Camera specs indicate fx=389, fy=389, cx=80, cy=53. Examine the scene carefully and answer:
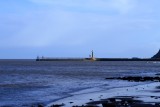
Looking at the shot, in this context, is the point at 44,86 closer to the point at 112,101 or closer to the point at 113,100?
the point at 113,100

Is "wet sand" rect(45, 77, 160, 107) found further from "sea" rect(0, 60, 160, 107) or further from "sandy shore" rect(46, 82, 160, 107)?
"sea" rect(0, 60, 160, 107)

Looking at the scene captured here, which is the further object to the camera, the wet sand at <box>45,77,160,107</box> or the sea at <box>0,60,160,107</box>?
the sea at <box>0,60,160,107</box>

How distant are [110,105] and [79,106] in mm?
2083

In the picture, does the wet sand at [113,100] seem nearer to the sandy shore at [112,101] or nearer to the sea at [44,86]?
the sandy shore at [112,101]

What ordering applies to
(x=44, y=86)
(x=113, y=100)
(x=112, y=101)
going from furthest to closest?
(x=44, y=86) < (x=113, y=100) < (x=112, y=101)

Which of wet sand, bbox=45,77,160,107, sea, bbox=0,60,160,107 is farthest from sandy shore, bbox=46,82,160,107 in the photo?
sea, bbox=0,60,160,107

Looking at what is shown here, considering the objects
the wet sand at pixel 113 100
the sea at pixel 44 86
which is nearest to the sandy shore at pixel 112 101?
the wet sand at pixel 113 100

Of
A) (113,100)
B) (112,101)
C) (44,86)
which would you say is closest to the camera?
(112,101)

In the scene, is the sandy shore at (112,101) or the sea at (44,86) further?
the sea at (44,86)

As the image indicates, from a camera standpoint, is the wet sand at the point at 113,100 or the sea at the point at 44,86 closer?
the wet sand at the point at 113,100

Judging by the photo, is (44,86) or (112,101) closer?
(112,101)

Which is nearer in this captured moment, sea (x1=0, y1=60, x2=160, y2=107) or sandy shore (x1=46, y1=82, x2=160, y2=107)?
sandy shore (x1=46, y1=82, x2=160, y2=107)

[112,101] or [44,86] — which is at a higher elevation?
[112,101]

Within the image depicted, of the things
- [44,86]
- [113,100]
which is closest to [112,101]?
[113,100]
